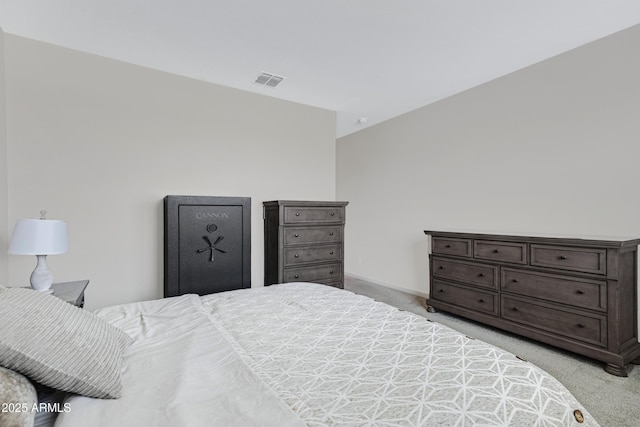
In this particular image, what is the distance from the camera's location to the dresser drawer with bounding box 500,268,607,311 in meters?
2.47

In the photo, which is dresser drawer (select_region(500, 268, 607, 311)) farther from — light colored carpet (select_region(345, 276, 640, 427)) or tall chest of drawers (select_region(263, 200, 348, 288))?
tall chest of drawers (select_region(263, 200, 348, 288))

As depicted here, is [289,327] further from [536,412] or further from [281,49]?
[281,49]

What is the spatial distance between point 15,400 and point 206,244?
8.04ft

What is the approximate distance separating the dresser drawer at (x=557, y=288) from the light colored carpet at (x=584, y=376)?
0.46 meters

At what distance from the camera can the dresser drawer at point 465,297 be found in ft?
10.5

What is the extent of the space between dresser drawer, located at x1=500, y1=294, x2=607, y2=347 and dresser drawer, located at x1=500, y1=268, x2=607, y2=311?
83mm

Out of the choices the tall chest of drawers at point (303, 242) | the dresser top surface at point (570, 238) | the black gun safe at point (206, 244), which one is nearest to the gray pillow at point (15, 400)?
the black gun safe at point (206, 244)

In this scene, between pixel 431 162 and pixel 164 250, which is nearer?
pixel 164 250

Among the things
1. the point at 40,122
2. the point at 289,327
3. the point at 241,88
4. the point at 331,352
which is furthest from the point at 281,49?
the point at 331,352

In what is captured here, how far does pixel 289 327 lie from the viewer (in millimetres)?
1483

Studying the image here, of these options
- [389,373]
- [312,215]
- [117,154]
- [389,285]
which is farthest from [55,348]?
[389,285]

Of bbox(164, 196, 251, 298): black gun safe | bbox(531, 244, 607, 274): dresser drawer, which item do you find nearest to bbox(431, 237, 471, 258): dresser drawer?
bbox(531, 244, 607, 274): dresser drawer

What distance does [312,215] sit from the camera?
11.6 feet

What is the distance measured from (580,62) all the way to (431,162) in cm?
184
